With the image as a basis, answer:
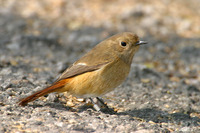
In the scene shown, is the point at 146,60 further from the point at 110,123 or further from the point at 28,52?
the point at 110,123

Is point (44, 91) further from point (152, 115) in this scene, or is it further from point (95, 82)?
point (152, 115)

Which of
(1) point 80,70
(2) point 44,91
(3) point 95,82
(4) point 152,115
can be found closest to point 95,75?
(3) point 95,82

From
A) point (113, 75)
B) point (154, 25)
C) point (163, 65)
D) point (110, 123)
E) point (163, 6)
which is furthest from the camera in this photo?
point (163, 6)

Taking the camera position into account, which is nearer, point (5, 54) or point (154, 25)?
point (5, 54)

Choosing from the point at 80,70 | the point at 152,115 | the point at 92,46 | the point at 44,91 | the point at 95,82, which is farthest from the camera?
the point at 92,46

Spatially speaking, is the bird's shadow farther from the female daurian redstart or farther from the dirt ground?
the female daurian redstart

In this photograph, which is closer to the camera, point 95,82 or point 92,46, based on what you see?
point 95,82

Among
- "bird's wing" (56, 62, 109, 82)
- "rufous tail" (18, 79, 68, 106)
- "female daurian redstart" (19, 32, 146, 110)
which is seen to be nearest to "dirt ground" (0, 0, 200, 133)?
"rufous tail" (18, 79, 68, 106)

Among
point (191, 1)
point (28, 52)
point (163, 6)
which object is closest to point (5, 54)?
point (28, 52)
